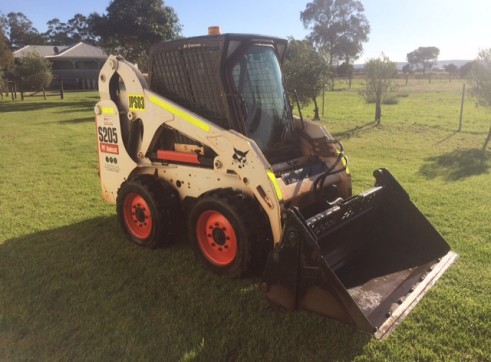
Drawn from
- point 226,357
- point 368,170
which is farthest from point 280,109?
point 368,170

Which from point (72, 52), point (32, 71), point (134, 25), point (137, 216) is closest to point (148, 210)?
point (137, 216)

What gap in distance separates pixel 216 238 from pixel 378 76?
14.5 metres

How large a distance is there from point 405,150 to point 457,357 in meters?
8.71

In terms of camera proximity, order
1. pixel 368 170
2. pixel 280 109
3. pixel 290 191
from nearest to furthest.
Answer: pixel 290 191
pixel 280 109
pixel 368 170

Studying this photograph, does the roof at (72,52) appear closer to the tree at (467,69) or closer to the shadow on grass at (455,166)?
the tree at (467,69)

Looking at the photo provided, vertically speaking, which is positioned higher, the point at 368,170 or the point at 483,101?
the point at 483,101

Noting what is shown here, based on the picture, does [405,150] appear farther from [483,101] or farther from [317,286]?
[317,286]

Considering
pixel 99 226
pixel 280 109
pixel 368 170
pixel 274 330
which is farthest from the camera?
pixel 368 170

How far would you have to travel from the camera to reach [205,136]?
416 cm

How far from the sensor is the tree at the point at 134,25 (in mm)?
28188

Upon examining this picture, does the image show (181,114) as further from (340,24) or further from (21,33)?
(21,33)

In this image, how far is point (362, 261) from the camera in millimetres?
4098

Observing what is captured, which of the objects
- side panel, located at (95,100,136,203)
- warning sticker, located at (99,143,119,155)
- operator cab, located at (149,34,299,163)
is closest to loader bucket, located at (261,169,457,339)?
operator cab, located at (149,34,299,163)

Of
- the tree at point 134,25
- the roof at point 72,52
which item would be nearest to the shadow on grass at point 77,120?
the tree at point 134,25
